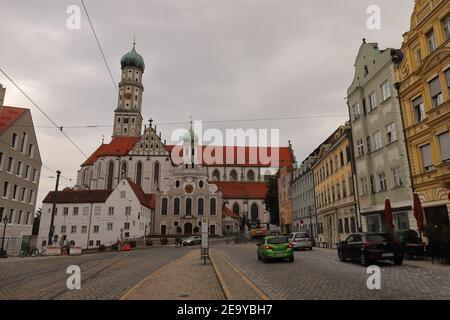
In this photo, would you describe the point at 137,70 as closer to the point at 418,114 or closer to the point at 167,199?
the point at 167,199

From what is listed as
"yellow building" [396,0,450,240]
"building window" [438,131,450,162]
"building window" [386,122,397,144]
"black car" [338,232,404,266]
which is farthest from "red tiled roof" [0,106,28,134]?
"building window" [438,131,450,162]

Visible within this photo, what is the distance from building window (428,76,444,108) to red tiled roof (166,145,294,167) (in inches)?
3098

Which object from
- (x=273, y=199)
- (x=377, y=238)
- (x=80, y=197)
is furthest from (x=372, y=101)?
(x=80, y=197)

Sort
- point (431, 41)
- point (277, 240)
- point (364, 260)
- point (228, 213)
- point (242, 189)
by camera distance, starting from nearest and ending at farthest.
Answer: point (364, 260), point (277, 240), point (431, 41), point (228, 213), point (242, 189)

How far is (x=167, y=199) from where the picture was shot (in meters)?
72.8

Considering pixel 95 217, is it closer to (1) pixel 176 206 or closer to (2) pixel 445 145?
(1) pixel 176 206

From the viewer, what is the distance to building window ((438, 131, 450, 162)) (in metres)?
17.9

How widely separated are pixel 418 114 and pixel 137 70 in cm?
8908

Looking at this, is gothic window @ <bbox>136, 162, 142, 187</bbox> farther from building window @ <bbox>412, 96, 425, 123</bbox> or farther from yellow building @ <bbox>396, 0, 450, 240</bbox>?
building window @ <bbox>412, 96, 425, 123</bbox>

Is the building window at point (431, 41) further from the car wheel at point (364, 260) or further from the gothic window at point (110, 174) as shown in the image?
the gothic window at point (110, 174)

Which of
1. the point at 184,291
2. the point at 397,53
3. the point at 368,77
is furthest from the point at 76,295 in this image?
the point at 368,77

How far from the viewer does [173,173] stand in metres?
75.9

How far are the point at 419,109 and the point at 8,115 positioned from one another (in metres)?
42.6

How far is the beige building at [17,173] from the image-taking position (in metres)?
35.8
